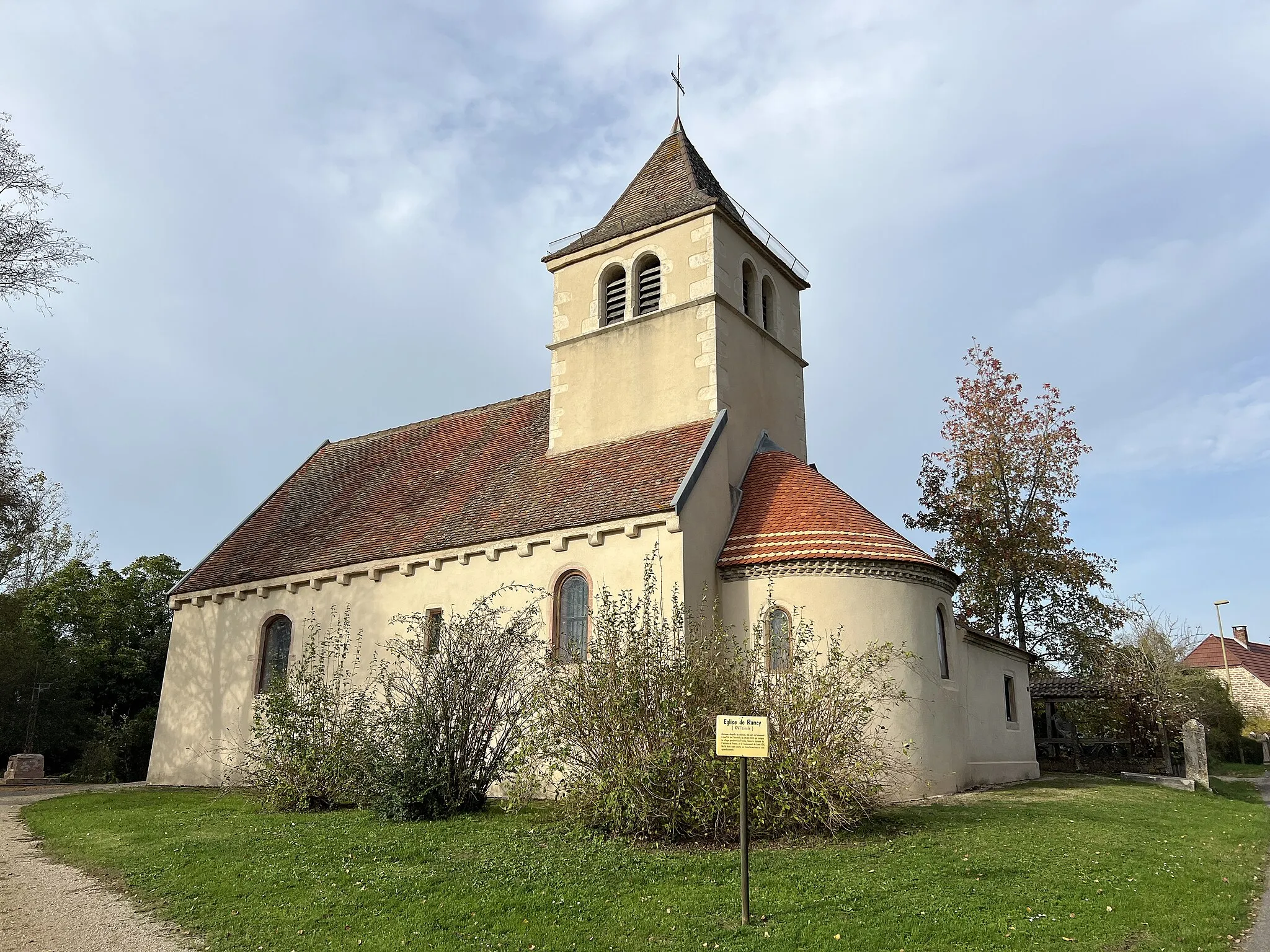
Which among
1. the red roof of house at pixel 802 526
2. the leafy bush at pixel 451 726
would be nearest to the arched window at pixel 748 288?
the red roof of house at pixel 802 526

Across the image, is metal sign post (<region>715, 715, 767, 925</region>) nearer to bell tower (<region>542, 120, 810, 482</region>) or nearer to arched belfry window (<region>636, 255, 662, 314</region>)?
bell tower (<region>542, 120, 810, 482</region>)

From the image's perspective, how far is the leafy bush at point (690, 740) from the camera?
11.7 m

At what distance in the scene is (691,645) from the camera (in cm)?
1305

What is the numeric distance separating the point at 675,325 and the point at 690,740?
36.5 ft

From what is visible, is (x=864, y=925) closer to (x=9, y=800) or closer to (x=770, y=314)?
(x=770, y=314)

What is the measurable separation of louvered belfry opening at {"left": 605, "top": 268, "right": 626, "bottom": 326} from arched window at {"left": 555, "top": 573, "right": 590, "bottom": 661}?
6.89 meters

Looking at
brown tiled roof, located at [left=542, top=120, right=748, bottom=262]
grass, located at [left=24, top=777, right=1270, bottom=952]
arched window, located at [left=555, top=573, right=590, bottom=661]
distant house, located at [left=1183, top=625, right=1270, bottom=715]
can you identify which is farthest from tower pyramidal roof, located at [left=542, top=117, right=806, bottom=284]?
distant house, located at [left=1183, top=625, right=1270, bottom=715]

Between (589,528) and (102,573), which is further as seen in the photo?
(102,573)

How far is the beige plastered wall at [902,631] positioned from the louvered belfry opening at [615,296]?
7572 mm

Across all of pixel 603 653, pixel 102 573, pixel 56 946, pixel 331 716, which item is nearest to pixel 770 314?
pixel 603 653

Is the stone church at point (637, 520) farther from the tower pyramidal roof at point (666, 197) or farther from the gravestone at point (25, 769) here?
the gravestone at point (25, 769)

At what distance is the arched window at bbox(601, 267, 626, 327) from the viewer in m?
22.2

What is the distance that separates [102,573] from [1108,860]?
114 ft

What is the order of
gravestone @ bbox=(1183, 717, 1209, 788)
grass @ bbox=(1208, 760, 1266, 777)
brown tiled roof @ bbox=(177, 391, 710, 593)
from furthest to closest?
grass @ bbox=(1208, 760, 1266, 777), gravestone @ bbox=(1183, 717, 1209, 788), brown tiled roof @ bbox=(177, 391, 710, 593)
